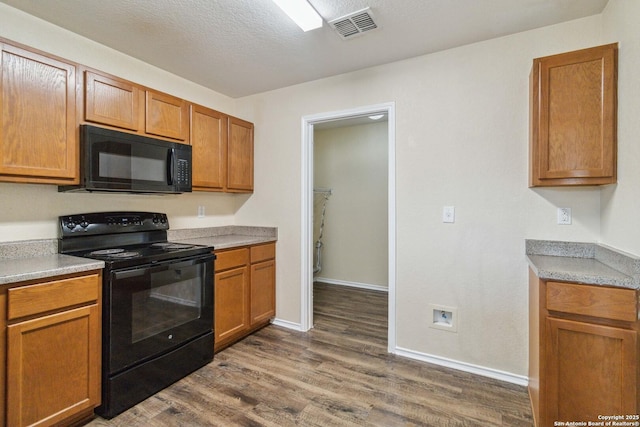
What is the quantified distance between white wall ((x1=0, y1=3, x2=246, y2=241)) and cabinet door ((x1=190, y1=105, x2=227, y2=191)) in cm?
36

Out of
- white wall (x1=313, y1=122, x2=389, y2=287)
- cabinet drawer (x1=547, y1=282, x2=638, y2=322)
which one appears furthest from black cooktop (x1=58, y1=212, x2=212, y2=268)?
white wall (x1=313, y1=122, x2=389, y2=287)

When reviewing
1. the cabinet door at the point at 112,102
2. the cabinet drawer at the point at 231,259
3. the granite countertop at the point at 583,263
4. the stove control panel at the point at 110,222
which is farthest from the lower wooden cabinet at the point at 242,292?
the granite countertop at the point at 583,263

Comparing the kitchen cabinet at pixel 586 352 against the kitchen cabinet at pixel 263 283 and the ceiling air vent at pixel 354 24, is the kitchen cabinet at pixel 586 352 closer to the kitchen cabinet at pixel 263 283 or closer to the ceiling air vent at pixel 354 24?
the ceiling air vent at pixel 354 24

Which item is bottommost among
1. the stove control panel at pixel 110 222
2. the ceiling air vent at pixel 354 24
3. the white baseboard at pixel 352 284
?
the white baseboard at pixel 352 284

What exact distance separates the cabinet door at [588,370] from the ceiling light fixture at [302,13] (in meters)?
2.16

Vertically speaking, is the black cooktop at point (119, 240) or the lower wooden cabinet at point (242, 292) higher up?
the black cooktop at point (119, 240)

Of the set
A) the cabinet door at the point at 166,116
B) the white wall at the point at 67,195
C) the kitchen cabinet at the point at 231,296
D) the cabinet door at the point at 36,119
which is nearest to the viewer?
the cabinet door at the point at 36,119

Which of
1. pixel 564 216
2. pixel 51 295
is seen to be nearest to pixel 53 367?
pixel 51 295

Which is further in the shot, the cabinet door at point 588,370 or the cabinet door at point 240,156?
the cabinet door at point 240,156

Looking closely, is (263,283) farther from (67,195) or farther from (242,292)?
(67,195)

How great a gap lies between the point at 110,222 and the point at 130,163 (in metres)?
0.49

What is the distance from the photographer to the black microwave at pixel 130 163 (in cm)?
193

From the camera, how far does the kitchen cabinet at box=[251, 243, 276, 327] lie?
2.90 m

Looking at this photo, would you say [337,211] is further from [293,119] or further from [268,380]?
[268,380]
